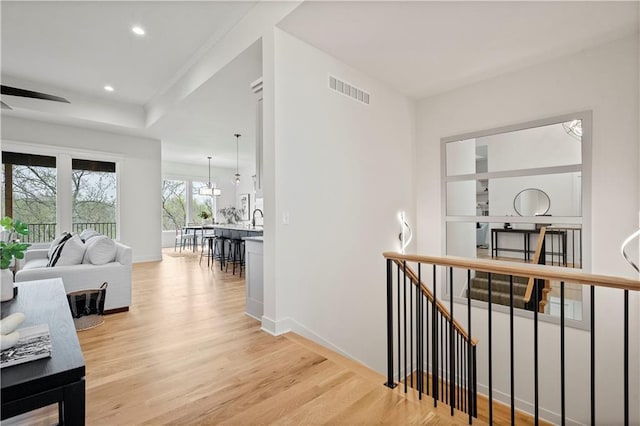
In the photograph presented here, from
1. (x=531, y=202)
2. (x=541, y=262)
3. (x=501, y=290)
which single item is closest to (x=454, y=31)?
(x=531, y=202)

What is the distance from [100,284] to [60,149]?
4147mm

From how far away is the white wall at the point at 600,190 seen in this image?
10.5ft

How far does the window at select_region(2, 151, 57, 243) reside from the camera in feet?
18.3

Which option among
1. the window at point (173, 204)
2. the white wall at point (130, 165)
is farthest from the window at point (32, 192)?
the window at point (173, 204)

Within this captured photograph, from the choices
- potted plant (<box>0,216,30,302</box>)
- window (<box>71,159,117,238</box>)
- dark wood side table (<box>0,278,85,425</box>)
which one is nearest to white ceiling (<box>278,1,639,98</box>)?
potted plant (<box>0,216,30,302</box>)

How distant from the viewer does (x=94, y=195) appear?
650 centimetres

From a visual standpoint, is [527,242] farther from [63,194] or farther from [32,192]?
[32,192]

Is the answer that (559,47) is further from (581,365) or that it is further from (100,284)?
(100,284)

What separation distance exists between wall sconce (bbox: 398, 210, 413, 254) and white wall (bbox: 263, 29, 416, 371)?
Answer: 109 millimetres

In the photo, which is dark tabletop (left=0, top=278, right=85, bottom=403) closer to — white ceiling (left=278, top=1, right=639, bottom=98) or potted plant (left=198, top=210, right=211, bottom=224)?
white ceiling (left=278, top=1, right=639, bottom=98)

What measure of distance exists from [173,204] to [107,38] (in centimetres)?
732

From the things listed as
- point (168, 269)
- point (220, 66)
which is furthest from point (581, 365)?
point (168, 269)

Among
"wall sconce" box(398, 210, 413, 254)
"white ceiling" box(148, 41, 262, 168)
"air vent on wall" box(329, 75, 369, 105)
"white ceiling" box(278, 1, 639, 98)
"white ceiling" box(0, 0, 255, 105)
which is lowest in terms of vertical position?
"wall sconce" box(398, 210, 413, 254)

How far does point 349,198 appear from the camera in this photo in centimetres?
365
